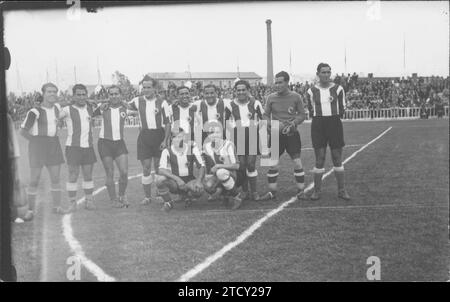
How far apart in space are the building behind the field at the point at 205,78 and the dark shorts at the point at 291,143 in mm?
888

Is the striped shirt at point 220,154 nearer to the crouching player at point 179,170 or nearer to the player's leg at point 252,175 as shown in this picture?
the crouching player at point 179,170

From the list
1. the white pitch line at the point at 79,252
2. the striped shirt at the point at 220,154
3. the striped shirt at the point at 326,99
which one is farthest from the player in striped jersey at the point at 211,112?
the white pitch line at the point at 79,252

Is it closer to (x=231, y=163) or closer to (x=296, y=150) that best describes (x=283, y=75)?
(x=296, y=150)

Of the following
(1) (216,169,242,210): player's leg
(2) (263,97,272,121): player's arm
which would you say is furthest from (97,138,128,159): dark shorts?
(2) (263,97,272,121): player's arm

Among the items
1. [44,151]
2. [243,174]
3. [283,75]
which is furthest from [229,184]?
[44,151]

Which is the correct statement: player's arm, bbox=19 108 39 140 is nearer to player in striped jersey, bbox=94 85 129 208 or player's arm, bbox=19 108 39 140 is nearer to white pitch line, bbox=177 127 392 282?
player in striped jersey, bbox=94 85 129 208

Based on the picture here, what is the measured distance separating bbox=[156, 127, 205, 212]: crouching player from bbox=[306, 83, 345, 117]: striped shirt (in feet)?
4.43

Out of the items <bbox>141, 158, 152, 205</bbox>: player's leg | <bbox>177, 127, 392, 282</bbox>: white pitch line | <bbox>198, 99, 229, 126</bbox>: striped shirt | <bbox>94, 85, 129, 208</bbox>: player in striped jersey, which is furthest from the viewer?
<bbox>141, 158, 152, 205</bbox>: player's leg

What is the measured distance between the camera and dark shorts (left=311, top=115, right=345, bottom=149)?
5285 millimetres

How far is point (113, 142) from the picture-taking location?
17.2 ft

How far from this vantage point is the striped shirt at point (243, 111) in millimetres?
5203

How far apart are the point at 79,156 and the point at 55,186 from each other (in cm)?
39

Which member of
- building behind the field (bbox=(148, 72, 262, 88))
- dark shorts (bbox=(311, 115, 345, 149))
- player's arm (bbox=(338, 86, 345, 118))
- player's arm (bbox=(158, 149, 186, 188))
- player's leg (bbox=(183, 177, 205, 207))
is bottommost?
player's leg (bbox=(183, 177, 205, 207))

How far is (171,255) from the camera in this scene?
3.81 meters
